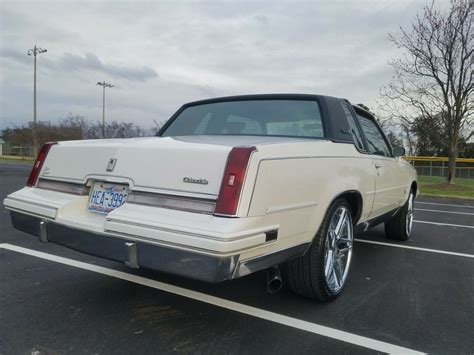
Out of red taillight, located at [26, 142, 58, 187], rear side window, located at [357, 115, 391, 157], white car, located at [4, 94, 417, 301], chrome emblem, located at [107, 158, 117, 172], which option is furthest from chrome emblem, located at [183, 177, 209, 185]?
rear side window, located at [357, 115, 391, 157]

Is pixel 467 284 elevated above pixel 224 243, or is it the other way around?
pixel 224 243

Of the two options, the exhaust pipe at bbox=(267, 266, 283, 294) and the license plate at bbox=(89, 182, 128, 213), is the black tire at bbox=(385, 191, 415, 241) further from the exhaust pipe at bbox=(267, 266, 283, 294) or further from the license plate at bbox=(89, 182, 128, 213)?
the license plate at bbox=(89, 182, 128, 213)

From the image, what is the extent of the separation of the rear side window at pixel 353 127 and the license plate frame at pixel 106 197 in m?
2.13

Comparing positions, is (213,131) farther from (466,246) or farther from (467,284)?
(466,246)

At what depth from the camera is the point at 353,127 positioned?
3818 mm

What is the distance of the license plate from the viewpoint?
2634 millimetres

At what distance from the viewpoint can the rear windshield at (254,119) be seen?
3.46 meters

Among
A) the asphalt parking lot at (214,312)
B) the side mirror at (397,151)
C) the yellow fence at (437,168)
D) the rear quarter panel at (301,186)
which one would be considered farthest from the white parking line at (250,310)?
the yellow fence at (437,168)

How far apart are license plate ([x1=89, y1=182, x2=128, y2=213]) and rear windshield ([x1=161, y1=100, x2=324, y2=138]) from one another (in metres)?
1.21

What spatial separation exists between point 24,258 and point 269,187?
3.05 metres

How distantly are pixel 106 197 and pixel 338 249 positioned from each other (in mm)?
1895

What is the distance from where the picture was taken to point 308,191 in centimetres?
268

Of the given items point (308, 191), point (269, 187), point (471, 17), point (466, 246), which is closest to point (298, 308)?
point (308, 191)

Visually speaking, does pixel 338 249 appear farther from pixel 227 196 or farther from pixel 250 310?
pixel 227 196
